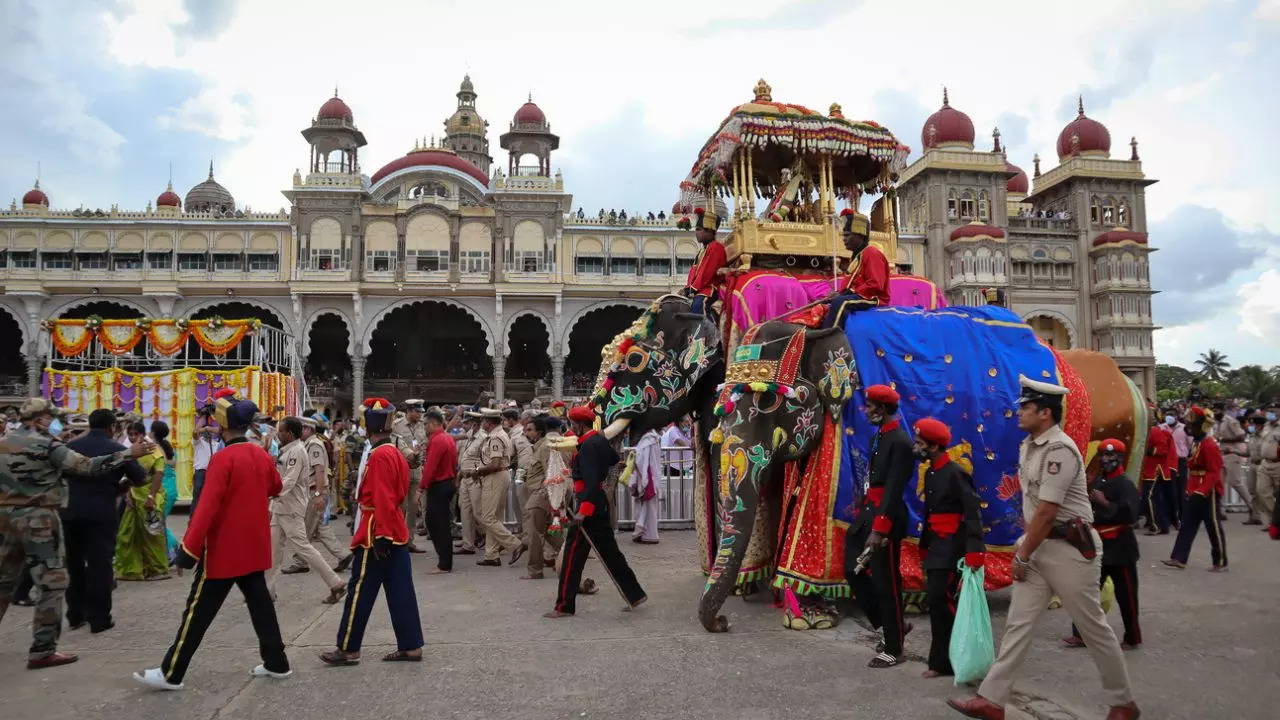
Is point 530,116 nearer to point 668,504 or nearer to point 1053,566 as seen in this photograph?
point 668,504

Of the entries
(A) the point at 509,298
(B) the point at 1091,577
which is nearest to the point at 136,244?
(A) the point at 509,298

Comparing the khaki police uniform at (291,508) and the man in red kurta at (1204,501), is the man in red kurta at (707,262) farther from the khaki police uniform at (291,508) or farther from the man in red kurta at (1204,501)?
the man in red kurta at (1204,501)

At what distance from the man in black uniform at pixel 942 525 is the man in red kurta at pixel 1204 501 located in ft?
14.9

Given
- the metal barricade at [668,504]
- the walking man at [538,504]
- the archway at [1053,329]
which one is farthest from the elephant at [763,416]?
the archway at [1053,329]

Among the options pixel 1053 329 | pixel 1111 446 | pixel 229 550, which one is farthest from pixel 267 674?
pixel 1053 329

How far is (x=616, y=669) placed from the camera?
482 centimetres

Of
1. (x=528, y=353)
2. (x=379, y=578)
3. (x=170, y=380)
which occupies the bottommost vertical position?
(x=379, y=578)

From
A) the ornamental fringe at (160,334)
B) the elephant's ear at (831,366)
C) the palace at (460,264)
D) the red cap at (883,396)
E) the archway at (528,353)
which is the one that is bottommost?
the red cap at (883,396)

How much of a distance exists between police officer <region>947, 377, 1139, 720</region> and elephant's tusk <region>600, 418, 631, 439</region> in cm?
302

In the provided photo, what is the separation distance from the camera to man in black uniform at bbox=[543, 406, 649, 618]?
20.3 ft

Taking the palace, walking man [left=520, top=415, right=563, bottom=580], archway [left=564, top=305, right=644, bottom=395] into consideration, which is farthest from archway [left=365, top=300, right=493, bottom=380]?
walking man [left=520, top=415, right=563, bottom=580]

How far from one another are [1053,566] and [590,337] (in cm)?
3044

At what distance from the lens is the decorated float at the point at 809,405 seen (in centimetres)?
567

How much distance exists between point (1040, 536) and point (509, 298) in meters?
26.5
